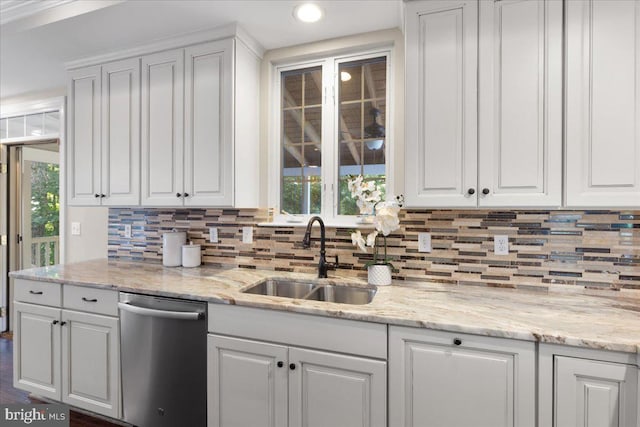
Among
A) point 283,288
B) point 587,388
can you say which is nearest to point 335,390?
point 283,288

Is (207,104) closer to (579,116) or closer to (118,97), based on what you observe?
(118,97)

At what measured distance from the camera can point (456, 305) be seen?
1522 millimetres

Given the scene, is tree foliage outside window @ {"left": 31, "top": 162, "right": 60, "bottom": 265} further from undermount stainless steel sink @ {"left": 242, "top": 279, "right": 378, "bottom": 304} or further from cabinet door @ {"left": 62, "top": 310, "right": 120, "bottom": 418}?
undermount stainless steel sink @ {"left": 242, "top": 279, "right": 378, "bottom": 304}

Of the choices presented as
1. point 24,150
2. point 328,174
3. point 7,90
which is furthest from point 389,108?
point 24,150

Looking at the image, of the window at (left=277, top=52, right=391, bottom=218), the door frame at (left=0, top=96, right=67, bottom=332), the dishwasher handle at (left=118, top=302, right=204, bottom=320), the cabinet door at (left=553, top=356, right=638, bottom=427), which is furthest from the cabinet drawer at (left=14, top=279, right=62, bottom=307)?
the cabinet door at (left=553, top=356, right=638, bottom=427)

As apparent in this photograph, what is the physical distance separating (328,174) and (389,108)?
564 millimetres

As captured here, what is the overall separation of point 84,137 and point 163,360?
1.76 metres

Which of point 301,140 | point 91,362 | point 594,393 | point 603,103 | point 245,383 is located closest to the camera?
point 594,393

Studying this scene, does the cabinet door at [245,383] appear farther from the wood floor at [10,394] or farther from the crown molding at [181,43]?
the crown molding at [181,43]

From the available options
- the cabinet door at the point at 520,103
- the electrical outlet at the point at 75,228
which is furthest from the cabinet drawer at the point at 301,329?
the electrical outlet at the point at 75,228

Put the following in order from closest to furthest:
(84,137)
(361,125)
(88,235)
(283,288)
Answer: (283,288) → (361,125) → (84,137) → (88,235)

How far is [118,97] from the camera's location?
2.37 meters

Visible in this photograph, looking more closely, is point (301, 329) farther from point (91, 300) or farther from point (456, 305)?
point (91, 300)

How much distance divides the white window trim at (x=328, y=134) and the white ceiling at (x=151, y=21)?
0.45 ft
